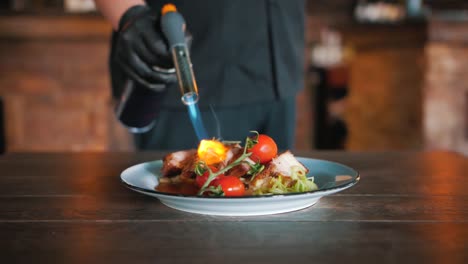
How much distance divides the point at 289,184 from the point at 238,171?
2.7 inches

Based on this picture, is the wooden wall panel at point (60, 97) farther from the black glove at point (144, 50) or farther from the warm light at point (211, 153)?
the warm light at point (211, 153)

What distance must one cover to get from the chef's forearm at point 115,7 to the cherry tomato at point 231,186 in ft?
2.32

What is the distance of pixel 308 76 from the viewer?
357cm

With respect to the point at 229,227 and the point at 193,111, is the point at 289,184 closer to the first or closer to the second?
the point at 229,227

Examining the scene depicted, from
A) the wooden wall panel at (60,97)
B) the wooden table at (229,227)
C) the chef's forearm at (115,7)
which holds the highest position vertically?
the chef's forearm at (115,7)

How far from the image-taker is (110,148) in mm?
3197

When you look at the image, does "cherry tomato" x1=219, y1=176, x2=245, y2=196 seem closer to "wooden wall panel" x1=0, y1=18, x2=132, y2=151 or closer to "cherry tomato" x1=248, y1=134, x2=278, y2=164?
"cherry tomato" x1=248, y1=134, x2=278, y2=164

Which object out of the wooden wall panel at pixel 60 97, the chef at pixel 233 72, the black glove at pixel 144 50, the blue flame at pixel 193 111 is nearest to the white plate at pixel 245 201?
the blue flame at pixel 193 111

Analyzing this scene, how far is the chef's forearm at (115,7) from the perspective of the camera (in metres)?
1.31

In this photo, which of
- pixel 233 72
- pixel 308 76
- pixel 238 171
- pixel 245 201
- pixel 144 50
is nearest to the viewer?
pixel 245 201

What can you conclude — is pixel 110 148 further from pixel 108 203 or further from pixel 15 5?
pixel 108 203

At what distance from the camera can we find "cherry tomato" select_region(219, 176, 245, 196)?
27.1 inches

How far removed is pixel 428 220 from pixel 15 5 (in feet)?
11.6

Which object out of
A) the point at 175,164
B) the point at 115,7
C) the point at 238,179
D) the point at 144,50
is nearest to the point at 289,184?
the point at 238,179
